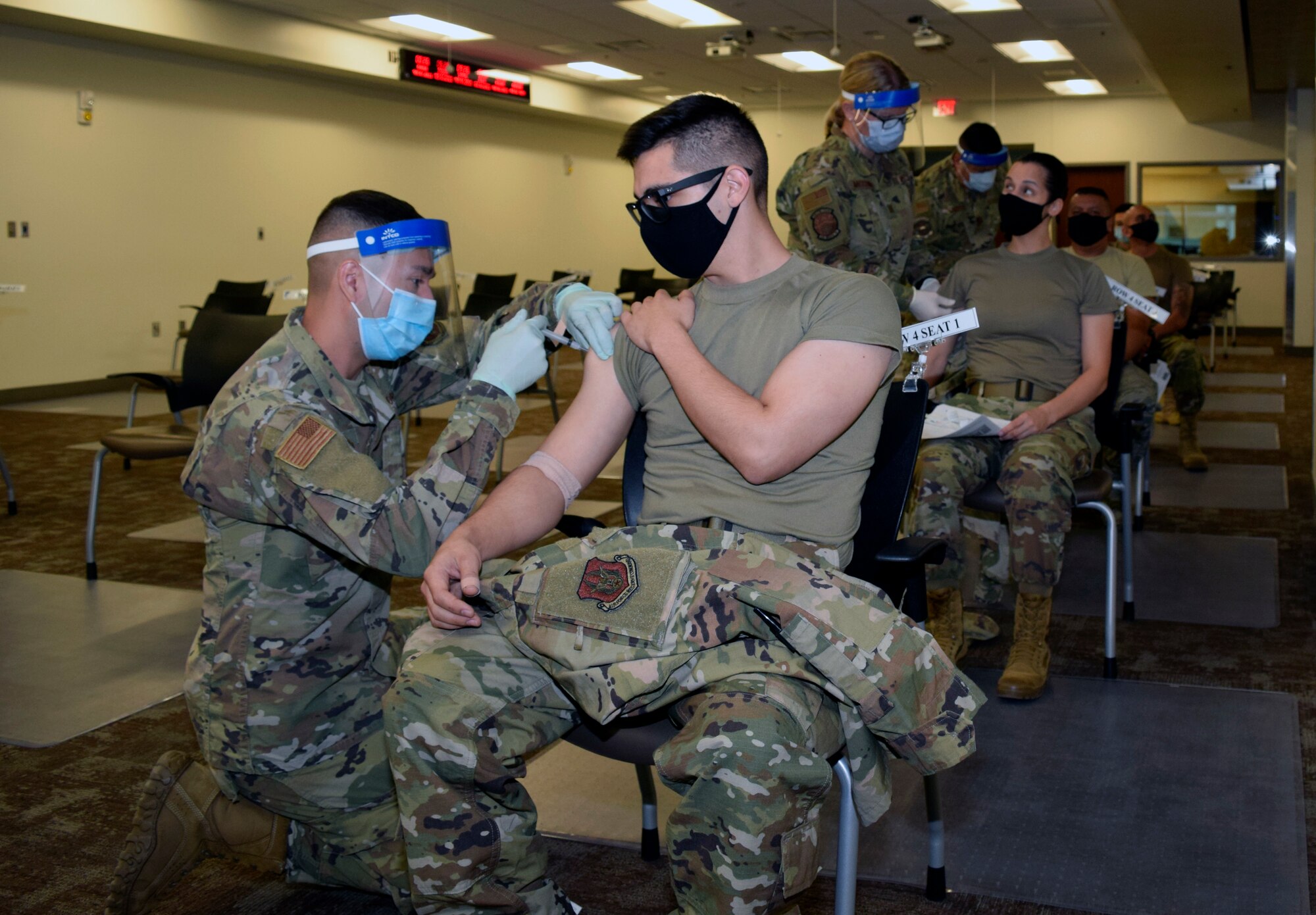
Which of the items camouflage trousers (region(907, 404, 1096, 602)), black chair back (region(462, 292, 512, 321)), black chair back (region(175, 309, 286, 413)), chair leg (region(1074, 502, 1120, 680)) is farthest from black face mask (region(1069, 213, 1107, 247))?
black chair back (region(175, 309, 286, 413))

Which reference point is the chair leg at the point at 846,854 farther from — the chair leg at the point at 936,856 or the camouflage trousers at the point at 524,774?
the chair leg at the point at 936,856

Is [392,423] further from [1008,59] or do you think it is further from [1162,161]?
[1162,161]

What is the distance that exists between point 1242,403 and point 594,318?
290 inches

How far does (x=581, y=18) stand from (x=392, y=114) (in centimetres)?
298

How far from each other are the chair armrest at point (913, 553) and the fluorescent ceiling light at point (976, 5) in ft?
27.3

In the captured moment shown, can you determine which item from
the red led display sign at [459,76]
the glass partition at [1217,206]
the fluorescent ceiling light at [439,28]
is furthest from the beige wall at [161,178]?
the glass partition at [1217,206]

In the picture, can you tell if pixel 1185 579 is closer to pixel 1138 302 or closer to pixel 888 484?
pixel 1138 302

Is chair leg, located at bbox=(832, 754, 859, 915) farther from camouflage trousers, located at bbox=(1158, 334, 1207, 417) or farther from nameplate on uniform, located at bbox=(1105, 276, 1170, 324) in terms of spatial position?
camouflage trousers, located at bbox=(1158, 334, 1207, 417)

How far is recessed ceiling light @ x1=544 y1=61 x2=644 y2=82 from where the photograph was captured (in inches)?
467

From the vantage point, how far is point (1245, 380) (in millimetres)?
9344

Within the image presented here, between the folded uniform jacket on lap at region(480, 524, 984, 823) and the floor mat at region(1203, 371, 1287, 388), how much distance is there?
8.45 metres

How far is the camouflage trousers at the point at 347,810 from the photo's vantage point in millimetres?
1766

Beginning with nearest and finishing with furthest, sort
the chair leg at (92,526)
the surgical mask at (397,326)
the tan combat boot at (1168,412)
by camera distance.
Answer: the surgical mask at (397,326)
the chair leg at (92,526)
the tan combat boot at (1168,412)

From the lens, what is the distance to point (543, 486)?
1713mm
